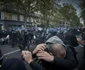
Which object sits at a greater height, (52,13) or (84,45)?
(52,13)

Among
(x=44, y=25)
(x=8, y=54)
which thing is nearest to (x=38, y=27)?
(x=44, y=25)

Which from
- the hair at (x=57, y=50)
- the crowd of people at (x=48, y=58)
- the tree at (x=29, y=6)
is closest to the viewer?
the crowd of people at (x=48, y=58)

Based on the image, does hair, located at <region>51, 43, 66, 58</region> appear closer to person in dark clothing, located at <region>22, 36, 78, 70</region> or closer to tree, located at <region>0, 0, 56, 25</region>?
person in dark clothing, located at <region>22, 36, 78, 70</region>

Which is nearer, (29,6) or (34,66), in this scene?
(34,66)

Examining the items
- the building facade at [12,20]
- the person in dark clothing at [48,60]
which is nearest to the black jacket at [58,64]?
the person in dark clothing at [48,60]

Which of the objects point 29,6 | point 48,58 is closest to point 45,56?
point 48,58

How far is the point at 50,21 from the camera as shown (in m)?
0.79

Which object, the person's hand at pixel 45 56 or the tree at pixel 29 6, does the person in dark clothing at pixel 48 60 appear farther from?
the tree at pixel 29 6

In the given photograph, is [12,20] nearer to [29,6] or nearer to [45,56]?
[29,6]

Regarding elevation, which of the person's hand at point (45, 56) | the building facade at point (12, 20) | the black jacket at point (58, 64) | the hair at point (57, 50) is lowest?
the black jacket at point (58, 64)

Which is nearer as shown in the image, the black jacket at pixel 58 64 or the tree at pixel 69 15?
the black jacket at pixel 58 64

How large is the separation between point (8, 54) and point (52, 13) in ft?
0.85

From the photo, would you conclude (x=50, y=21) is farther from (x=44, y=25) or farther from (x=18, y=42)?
(x=18, y=42)

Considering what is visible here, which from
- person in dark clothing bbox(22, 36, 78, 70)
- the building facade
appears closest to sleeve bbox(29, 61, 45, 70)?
person in dark clothing bbox(22, 36, 78, 70)
